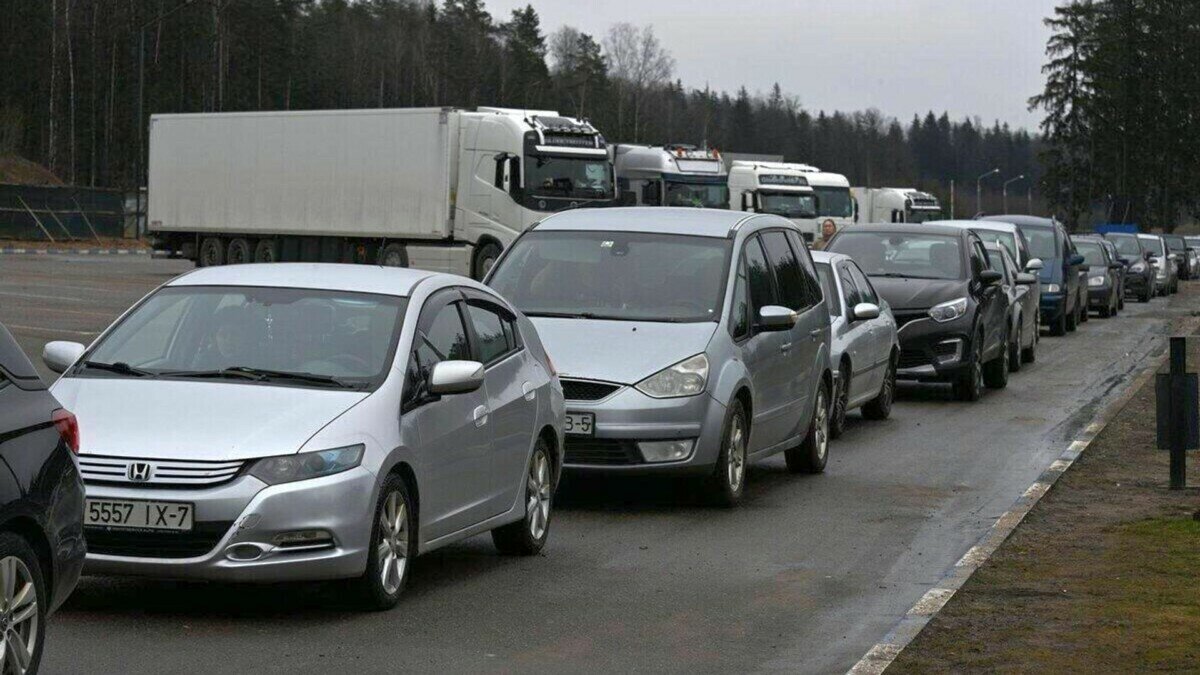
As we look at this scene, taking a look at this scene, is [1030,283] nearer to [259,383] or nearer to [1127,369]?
[1127,369]

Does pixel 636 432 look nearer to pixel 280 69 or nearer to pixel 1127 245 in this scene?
pixel 1127 245

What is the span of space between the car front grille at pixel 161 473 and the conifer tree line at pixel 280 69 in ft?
233

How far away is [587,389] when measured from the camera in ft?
37.8

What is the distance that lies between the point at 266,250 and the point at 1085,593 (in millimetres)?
35695

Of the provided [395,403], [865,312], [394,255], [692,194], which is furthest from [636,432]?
[692,194]

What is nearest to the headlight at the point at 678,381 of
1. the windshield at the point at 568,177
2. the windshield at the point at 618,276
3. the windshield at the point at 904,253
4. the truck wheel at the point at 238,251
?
the windshield at the point at 618,276

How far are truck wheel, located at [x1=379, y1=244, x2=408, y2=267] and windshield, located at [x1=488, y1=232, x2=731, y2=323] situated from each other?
2655 cm

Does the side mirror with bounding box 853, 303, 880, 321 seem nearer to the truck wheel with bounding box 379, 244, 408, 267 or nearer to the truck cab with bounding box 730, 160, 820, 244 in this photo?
the truck wheel with bounding box 379, 244, 408, 267

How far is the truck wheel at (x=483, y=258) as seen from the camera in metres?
37.4

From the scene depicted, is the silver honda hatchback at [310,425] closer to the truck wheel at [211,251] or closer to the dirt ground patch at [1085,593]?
the dirt ground patch at [1085,593]

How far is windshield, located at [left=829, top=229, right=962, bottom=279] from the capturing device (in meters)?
21.1

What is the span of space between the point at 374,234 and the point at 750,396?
28789mm

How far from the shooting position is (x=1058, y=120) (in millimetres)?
114875

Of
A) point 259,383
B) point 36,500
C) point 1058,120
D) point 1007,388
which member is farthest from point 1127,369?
Result: point 1058,120
